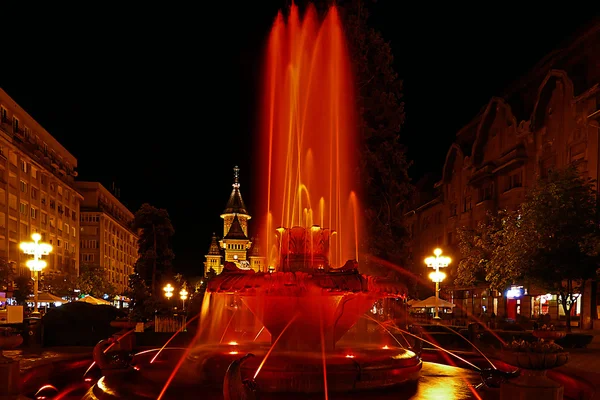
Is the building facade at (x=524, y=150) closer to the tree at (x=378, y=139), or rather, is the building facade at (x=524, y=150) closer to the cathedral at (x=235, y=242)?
the tree at (x=378, y=139)

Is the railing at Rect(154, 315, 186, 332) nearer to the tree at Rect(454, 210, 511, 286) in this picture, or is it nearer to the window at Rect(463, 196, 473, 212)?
the tree at Rect(454, 210, 511, 286)

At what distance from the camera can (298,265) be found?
11.4 metres

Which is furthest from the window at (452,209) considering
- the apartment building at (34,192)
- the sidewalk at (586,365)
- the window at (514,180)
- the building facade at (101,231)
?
the building facade at (101,231)

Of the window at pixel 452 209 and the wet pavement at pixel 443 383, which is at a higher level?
the window at pixel 452 209

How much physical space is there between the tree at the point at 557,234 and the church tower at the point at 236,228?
10928 cm

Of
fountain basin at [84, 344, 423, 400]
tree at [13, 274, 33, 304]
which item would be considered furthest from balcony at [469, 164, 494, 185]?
tree at [13, 274, 33, 304]

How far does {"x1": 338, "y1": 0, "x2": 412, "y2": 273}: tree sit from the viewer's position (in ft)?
82.4

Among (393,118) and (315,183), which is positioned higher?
(393,118)

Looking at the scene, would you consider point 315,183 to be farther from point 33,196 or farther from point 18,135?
point 33,196

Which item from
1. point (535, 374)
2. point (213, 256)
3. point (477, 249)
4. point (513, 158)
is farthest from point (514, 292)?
point (213, 256)

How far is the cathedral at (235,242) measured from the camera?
479 feet

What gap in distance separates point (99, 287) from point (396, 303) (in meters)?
56.4

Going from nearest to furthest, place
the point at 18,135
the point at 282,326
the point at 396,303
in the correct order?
the point at 282,326 → the point at 396,303 → the point at 18,135

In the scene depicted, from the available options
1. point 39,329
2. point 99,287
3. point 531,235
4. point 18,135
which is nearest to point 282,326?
point 39,329
